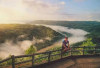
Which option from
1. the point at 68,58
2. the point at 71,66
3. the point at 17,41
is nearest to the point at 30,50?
the point at 68,58

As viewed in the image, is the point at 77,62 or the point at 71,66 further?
the point at 77,62

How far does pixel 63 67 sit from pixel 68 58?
2341mm

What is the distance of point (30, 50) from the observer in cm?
2830

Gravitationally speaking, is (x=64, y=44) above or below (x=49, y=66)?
above

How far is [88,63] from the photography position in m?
11.7

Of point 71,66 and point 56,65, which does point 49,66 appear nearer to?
point 56,65

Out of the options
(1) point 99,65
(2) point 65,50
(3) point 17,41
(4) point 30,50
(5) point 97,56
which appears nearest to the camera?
(1) point 99,65

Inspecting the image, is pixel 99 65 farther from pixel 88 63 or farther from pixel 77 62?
pixel 77 62

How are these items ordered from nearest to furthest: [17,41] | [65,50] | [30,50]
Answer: [65,50] < [30,50] < [17,41]

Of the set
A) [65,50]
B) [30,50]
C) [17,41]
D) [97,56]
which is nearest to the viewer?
[65,50]

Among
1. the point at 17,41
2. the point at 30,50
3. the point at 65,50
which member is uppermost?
the point at 65,50

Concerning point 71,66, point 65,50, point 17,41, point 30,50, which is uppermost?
point 65,50

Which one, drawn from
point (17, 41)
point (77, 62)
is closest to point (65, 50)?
point (77, 62)

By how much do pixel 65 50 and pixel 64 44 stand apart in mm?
690
